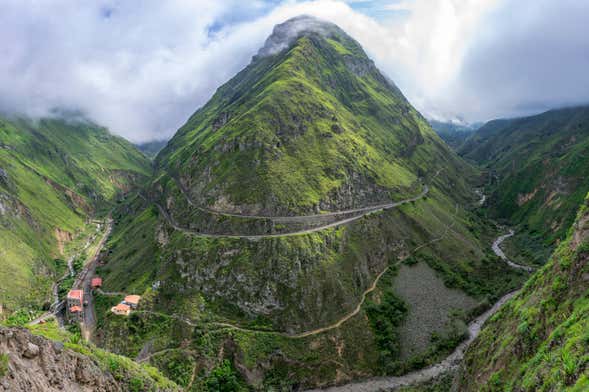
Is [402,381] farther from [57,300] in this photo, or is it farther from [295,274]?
[57,300]

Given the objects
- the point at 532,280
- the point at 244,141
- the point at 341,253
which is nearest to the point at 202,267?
the point at 341,253

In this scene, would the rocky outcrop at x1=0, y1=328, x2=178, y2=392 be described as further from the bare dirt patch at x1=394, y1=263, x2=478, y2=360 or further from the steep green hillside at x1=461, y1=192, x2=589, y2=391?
the bare dirt patch at x1=394, y1=263, x2=478, y2=360

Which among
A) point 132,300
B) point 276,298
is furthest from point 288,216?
point 132,300

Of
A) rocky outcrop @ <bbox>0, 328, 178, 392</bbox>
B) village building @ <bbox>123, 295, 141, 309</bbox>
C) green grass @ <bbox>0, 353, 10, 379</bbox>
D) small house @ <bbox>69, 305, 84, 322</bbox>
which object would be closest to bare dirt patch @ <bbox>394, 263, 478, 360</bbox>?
village building @ <bbox>123, 295, 141, 309</bbox>

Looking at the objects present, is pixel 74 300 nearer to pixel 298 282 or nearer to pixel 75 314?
pixel 75 314

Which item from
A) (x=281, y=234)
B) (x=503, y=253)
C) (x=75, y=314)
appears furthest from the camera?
(x=503, y=253)

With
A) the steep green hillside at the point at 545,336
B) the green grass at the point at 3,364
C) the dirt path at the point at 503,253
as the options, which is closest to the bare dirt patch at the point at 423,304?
the dirt path at the point at 503,253
